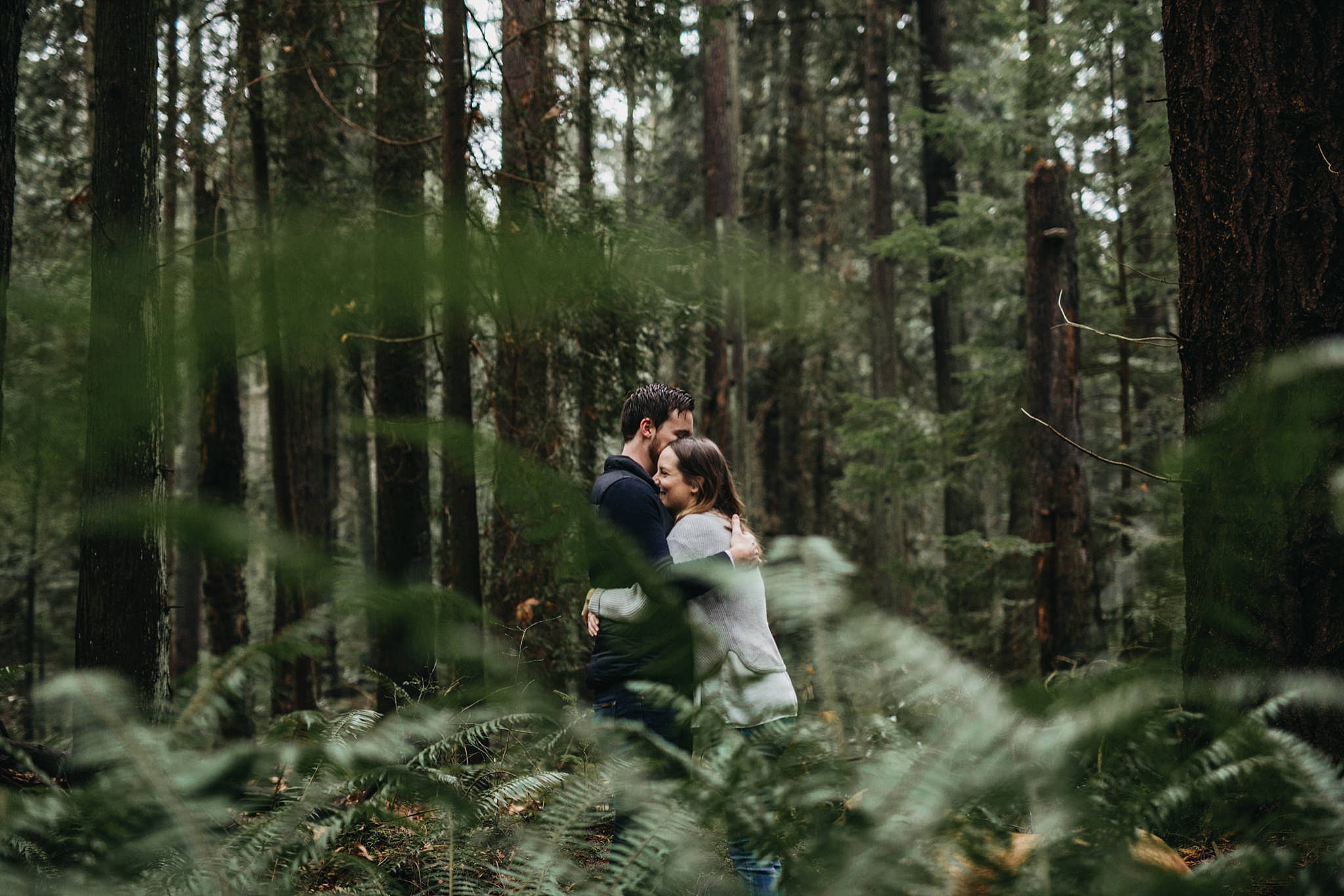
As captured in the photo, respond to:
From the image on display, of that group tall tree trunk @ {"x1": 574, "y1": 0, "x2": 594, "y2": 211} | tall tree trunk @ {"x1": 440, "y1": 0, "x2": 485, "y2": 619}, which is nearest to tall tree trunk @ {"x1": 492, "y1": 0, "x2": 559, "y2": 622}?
tall tree trunk @ {"x1": 440, "y1": 0, "x2": 485, "y2": 619}

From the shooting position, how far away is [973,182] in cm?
1986

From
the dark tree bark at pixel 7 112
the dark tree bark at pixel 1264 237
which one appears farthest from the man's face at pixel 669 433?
the dark tree bark at pixel 7 112

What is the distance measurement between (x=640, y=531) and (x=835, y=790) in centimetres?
200

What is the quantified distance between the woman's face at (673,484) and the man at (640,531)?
0.16 feet

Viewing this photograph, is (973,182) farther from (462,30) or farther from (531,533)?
(531,533)

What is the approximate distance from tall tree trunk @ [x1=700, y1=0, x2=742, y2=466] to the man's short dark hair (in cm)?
850

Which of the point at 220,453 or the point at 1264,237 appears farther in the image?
the point at 220,453

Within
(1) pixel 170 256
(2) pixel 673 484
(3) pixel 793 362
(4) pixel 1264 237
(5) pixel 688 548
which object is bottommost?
(5) pixel 688 548

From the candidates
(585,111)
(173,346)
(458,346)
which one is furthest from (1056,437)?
(173,346)

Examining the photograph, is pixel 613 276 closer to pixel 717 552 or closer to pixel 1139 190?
pixel 717 552

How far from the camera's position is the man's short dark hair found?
11.5 ft

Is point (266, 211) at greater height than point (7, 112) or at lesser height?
greater

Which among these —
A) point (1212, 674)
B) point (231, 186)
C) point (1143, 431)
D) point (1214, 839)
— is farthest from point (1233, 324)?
point (1143, 431)

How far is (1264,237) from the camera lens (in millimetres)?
2547
